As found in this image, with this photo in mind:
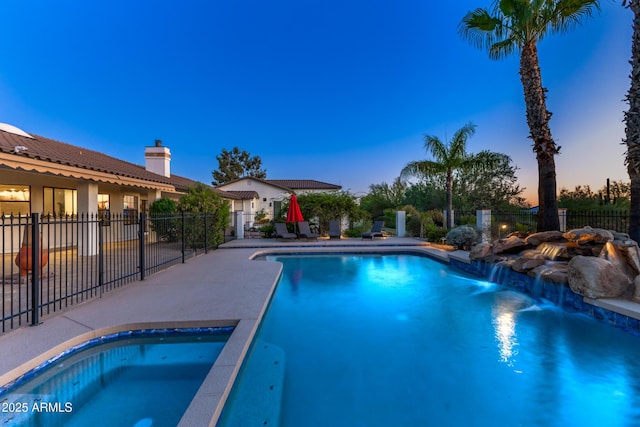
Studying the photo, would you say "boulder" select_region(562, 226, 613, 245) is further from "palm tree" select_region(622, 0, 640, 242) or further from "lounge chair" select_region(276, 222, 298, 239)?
"lounge chair" select_region(276, 222, 298, 239)

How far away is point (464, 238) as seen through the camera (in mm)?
12828

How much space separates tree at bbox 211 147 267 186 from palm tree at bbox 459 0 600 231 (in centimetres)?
4936

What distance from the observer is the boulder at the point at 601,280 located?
5738mm

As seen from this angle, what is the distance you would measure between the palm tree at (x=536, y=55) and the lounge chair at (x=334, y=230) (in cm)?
958

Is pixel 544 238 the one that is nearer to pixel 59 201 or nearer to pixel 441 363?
pixel 441 363

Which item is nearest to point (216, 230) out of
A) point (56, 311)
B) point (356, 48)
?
point (56, 311)

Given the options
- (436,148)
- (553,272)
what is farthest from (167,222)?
(436,148)

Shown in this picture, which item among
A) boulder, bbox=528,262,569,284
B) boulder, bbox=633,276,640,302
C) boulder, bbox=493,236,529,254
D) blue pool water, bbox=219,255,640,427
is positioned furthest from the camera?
boulder, bbox=493,236,529,254

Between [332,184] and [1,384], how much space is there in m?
34.2

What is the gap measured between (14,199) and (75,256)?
272cm

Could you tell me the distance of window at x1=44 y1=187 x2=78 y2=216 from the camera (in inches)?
445

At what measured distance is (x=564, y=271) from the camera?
6848 millimetres

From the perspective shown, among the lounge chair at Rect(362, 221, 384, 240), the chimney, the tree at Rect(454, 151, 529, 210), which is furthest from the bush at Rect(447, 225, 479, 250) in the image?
the chimney

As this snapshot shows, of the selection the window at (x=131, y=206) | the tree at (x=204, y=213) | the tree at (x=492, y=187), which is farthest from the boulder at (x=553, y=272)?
the tree at (x=492, y=187)
